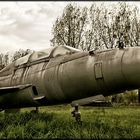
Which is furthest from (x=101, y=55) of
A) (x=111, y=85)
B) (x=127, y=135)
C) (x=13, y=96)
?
(x=13, y=96)

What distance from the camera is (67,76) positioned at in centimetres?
888

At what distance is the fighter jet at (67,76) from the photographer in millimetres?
7756

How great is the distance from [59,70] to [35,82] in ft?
3.42

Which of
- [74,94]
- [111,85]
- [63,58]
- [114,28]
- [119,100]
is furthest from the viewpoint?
[114,28]

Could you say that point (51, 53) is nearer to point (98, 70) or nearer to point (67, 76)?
point (67, 76)

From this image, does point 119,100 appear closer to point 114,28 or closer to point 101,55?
point 114,28

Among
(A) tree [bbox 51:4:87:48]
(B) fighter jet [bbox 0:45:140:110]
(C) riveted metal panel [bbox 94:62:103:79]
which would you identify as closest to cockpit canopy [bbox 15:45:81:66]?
(B) fighter jet [bbox 0:45:140:110]

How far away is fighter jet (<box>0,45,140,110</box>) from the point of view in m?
7.76

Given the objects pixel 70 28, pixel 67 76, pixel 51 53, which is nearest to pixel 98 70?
pixel 67 76

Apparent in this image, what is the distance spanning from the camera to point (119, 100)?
39031 millimetres

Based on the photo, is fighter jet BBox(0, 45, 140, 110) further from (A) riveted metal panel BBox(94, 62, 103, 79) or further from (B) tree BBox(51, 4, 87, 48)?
(B) tree BBox(51, 4, 87, 48)

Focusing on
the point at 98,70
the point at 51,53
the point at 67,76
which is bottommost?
the point at 67,76

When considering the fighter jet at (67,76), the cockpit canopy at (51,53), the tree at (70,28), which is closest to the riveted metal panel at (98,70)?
the fighter jet at (67,76)

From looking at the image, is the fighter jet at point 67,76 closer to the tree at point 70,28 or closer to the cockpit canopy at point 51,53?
the cockpit canopy at point 51,53
